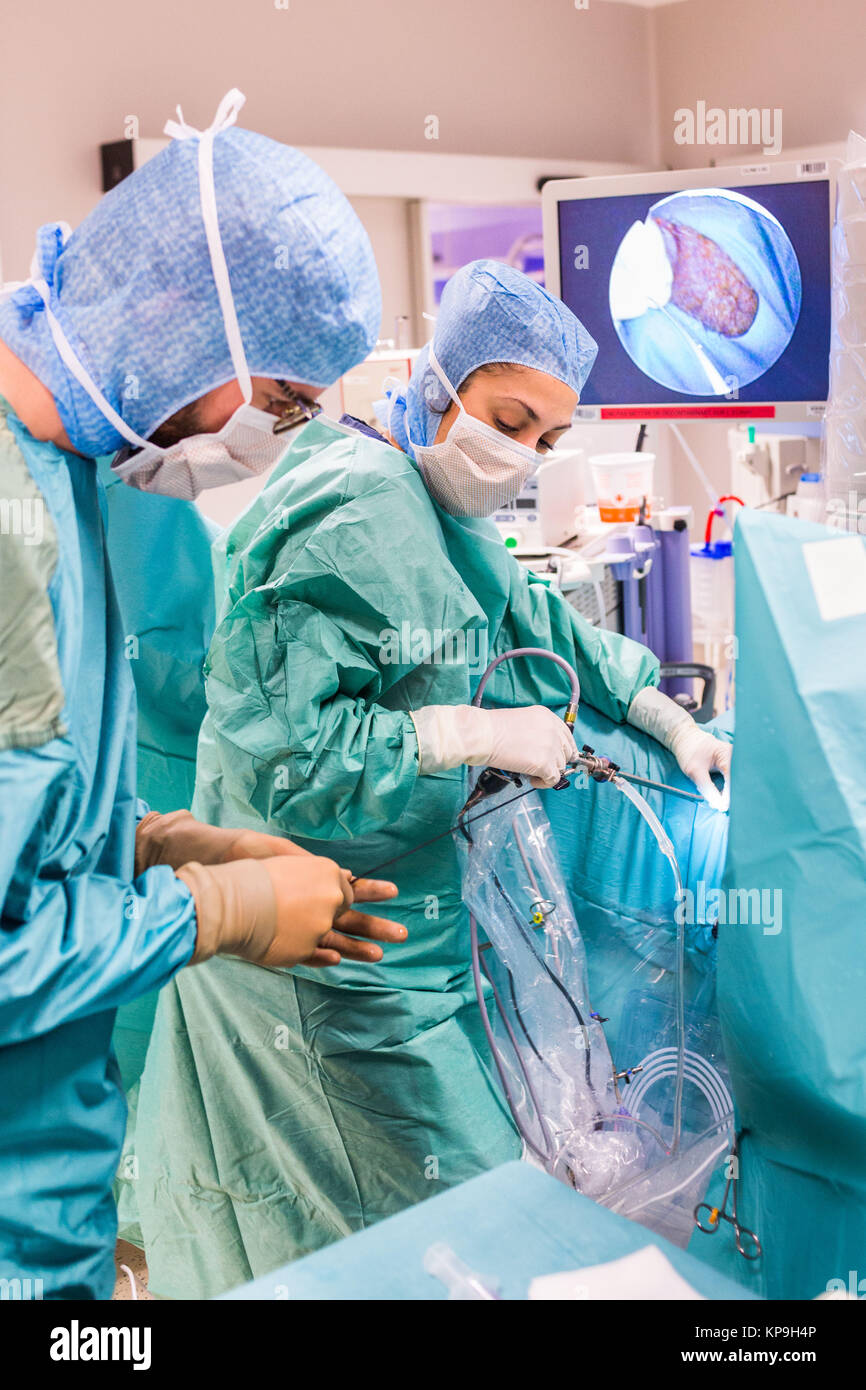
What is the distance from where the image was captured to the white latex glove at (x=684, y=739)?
74.7 inches

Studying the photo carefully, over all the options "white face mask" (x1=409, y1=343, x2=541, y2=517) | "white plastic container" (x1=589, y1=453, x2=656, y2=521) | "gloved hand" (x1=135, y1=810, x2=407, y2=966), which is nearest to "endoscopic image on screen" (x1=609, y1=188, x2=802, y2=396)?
"white plastic container" (x1=589, y1=453, x2=656, y2=521)

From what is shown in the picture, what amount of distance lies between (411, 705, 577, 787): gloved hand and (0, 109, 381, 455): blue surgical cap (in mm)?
581

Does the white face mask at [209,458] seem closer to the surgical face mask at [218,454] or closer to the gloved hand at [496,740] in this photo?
the surgical face mask at [218,454]

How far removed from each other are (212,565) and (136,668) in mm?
184

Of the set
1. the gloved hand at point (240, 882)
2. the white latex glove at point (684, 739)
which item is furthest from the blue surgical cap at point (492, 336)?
the gloved hand at point (240, 882)

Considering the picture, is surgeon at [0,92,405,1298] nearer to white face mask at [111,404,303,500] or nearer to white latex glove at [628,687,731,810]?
white face mask at [111,404,303,500]

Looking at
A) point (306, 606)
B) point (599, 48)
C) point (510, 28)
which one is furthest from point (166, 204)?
point (599, 48)

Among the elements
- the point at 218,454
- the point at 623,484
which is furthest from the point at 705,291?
the point at 218,454

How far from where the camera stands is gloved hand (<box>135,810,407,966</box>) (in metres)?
1.13

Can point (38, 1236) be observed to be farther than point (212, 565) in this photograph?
No

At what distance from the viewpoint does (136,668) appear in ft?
5.96

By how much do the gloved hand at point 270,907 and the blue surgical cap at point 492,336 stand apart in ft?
2.53

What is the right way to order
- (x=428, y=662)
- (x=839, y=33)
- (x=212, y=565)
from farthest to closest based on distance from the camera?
(x=839, y=33) → (x=212, y=565) → (x=428, y=662)
